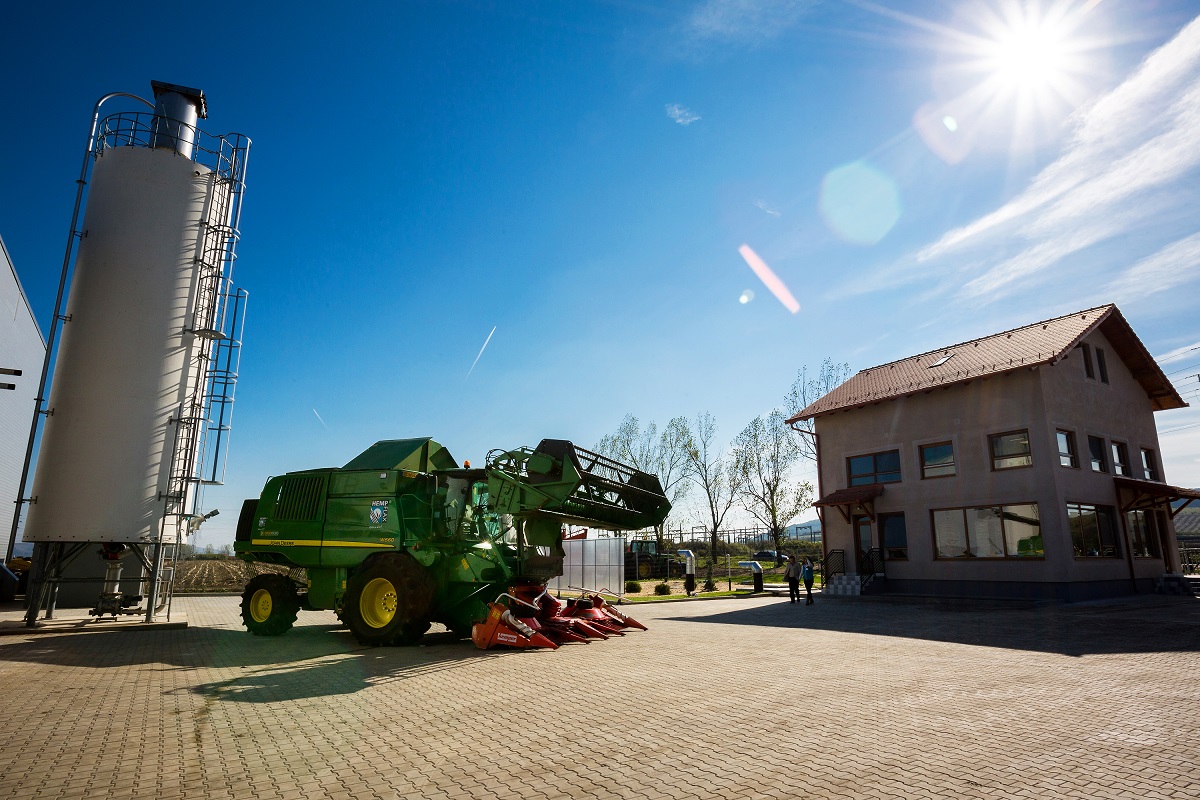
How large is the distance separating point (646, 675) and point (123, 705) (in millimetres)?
5876

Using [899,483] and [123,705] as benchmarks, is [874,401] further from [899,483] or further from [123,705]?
[123,705]

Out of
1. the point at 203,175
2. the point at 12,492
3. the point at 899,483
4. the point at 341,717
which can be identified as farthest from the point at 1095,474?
the point at 12,492

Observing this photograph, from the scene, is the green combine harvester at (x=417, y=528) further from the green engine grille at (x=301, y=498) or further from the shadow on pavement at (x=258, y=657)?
the shadow on pavement at (x=258, y=657)

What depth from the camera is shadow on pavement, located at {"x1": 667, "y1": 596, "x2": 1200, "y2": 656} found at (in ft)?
37.4

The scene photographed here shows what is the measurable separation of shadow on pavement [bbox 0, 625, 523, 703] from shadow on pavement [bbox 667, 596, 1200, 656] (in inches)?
330

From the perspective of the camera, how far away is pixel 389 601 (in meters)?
11.4

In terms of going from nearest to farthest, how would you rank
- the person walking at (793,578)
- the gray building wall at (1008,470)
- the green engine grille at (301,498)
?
the green engine grille at (301,498) < the gray building wall at (1008,470) < the person walking at (793,578)

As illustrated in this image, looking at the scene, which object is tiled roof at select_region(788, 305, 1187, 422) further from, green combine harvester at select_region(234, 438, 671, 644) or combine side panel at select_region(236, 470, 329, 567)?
combine side panel at select_region(236, 470, 329, 567)

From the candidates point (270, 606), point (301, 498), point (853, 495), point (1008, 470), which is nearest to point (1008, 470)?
point (1008, 470)

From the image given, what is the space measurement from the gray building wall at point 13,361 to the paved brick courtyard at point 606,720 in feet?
80.9

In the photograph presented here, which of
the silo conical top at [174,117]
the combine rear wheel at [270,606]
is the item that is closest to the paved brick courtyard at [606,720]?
the combine rear wheel at [270,606]

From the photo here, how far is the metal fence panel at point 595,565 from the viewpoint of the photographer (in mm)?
27177

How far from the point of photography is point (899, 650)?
10.9 meters

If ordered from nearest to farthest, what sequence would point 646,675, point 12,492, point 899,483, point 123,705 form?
point 123,705 → point 646,675 → point 899,483 → point 12,492
